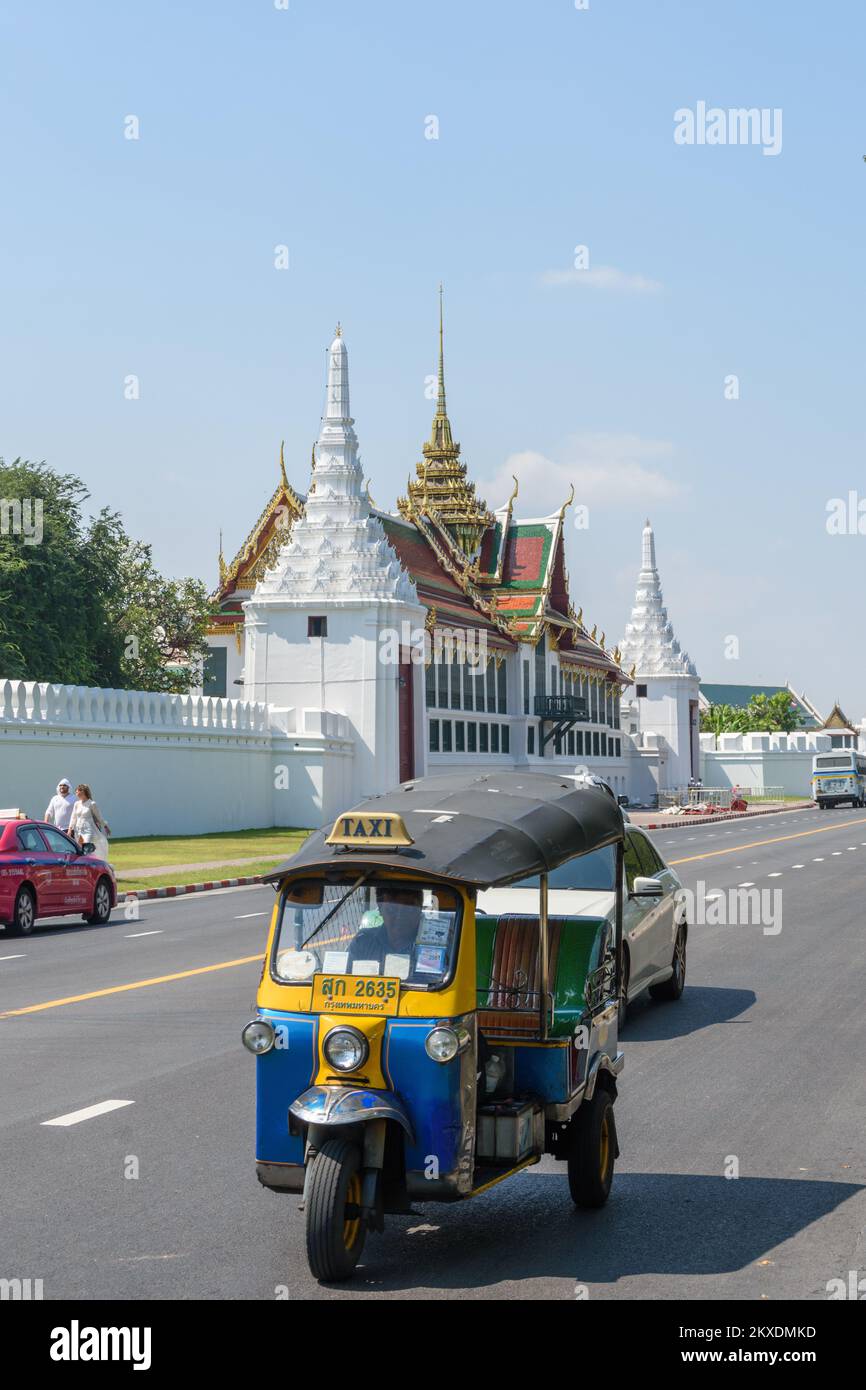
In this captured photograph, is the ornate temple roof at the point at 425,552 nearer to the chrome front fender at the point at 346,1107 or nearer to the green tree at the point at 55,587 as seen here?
the green tree at the point at 55,587

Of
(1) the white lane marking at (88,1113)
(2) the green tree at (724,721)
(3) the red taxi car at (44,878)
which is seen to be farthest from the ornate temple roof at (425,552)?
(2) the green tree at (724,721)

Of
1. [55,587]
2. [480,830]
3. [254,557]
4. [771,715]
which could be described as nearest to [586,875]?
[480,830]

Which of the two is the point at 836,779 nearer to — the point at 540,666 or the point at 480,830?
the point at 540,666

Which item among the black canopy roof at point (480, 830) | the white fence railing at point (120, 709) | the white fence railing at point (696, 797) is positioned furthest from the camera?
the white fence railing at point (696, 797)

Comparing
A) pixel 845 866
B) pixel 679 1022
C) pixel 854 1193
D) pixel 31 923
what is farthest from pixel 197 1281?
pixel 845 866

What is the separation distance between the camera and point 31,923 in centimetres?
2138

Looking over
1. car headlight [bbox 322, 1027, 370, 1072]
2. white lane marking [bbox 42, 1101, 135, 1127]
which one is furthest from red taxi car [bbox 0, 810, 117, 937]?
car headlight [bbox 322, 1027, 370, 1072]

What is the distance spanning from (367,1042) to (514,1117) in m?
0.75

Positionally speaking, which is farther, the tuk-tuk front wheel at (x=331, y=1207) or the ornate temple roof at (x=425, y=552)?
the ornate temple roof at (x=425, y=552)

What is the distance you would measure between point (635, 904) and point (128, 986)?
4902 millimetres

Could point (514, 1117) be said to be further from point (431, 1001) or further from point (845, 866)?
point (845, 866)

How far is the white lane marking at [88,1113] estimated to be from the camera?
925 cm

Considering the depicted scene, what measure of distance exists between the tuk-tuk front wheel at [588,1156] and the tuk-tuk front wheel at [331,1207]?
1.43 meters

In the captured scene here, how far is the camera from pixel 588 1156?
7367 millimetres
